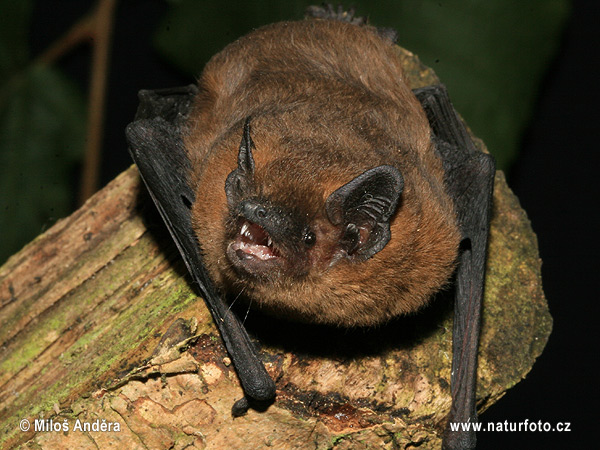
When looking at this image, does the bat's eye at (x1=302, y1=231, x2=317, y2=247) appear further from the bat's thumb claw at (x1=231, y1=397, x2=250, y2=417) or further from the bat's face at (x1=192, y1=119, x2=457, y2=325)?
the bat's thumb claw at (x1=231, y1=397, x2=250, y2=417)

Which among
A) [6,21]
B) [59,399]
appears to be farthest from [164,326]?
[6,21]

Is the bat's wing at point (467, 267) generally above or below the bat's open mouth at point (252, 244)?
below

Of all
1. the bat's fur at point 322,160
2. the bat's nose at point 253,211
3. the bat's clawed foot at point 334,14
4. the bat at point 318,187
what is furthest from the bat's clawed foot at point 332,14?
the bat's nose at point 253,211

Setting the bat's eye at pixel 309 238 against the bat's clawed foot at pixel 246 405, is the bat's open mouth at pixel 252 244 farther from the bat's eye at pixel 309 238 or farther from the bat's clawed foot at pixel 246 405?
the bat's clawed foot at pixel 246 405

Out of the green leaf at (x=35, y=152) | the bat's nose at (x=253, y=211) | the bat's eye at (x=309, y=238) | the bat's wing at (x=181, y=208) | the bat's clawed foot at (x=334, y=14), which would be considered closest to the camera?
the bat's nose at (x=253, y=211)

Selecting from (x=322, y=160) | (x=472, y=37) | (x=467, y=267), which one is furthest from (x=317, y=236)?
(x=472, y=37)

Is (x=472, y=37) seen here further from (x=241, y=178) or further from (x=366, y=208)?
(x=241, y=178)

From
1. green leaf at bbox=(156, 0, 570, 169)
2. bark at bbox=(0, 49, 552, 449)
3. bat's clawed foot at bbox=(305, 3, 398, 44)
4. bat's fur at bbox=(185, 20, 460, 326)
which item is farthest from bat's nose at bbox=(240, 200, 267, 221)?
green leaf at bbox=(156, 0, 570, 169)
